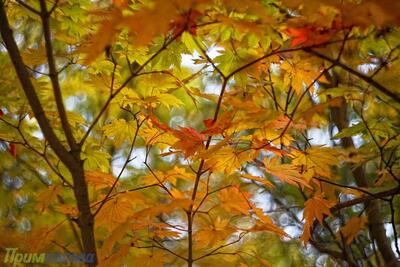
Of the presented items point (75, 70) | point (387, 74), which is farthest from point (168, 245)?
point (387, 74)

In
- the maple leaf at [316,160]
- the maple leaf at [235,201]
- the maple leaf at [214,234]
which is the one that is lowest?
the maple leaf at [214,234]

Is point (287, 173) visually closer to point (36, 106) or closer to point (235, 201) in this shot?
point (235, 201)

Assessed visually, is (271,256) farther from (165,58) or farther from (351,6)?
(351,6)

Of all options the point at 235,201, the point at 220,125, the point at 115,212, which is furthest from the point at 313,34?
the point at 115,212

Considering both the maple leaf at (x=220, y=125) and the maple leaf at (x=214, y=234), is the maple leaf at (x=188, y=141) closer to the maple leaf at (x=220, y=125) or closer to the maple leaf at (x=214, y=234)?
the maple leaf at (x=220, y=125)

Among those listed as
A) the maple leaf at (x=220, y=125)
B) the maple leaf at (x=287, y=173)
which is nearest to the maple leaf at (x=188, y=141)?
the maple leaf at (x=220, y=125)

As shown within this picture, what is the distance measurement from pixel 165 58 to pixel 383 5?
23.2 inches

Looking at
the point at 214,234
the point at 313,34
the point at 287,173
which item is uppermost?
the point at 313,34

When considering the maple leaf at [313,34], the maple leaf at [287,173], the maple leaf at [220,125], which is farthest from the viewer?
the maple leaf at [287,173]

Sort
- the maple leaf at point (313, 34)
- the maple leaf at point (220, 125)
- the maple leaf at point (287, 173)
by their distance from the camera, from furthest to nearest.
A: the maple leaf at point (287, 173) → the maple leaf at point (220, 125) → the maple leaf at point (313, 34)

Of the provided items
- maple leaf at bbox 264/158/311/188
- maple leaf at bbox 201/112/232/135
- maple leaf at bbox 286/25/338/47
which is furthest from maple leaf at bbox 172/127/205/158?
maple leaf at bbox 286/25/338/47

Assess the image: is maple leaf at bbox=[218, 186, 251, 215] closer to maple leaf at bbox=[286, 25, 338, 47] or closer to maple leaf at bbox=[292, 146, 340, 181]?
maple leaf at bbox=[292, 146, 340, 181]

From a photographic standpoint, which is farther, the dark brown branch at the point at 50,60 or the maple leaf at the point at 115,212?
the maple leaf at the point at 115,212

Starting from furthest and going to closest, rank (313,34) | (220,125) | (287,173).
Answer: (287,173)
(220,125)
(313,34)
